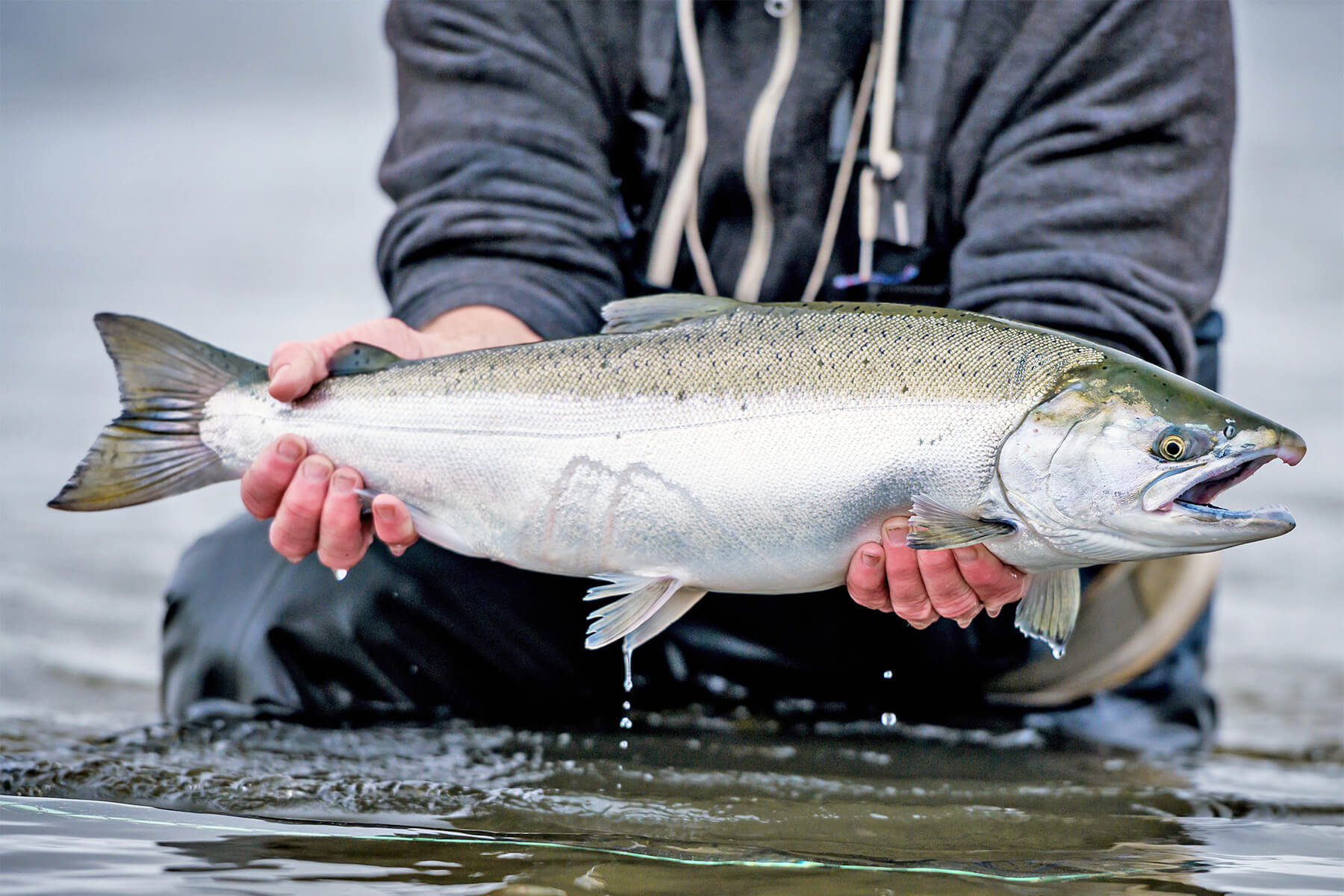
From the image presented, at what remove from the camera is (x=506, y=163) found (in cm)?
332

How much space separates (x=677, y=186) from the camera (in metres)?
3.33

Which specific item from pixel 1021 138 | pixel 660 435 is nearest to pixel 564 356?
pixel 660 435

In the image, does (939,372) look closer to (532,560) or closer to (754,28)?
(532,560)

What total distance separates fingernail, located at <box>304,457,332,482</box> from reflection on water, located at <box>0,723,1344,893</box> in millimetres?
572

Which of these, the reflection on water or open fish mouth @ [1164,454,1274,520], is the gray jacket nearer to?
open fish mouth @ [1164,454,1274,520]

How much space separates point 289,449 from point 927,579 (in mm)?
1211

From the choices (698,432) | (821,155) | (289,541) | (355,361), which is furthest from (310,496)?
(821,155)

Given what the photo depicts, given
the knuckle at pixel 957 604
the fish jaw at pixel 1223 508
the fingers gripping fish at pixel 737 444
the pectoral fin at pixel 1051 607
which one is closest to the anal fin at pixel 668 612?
the fingers gripping fish at pixel 737 444

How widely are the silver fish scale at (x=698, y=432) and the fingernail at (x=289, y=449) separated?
0.12 ft

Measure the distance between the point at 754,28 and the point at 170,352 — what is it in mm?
1715

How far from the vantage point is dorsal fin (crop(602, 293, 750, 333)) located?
93.7 inches

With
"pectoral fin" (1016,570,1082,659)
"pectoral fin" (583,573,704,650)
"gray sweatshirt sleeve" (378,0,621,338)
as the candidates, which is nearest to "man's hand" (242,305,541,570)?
"pectoral fin" (583,573,704,650)

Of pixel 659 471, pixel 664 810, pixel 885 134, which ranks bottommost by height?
pixel 664 810

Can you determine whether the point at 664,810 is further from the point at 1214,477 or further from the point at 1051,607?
the point at 1214,477
